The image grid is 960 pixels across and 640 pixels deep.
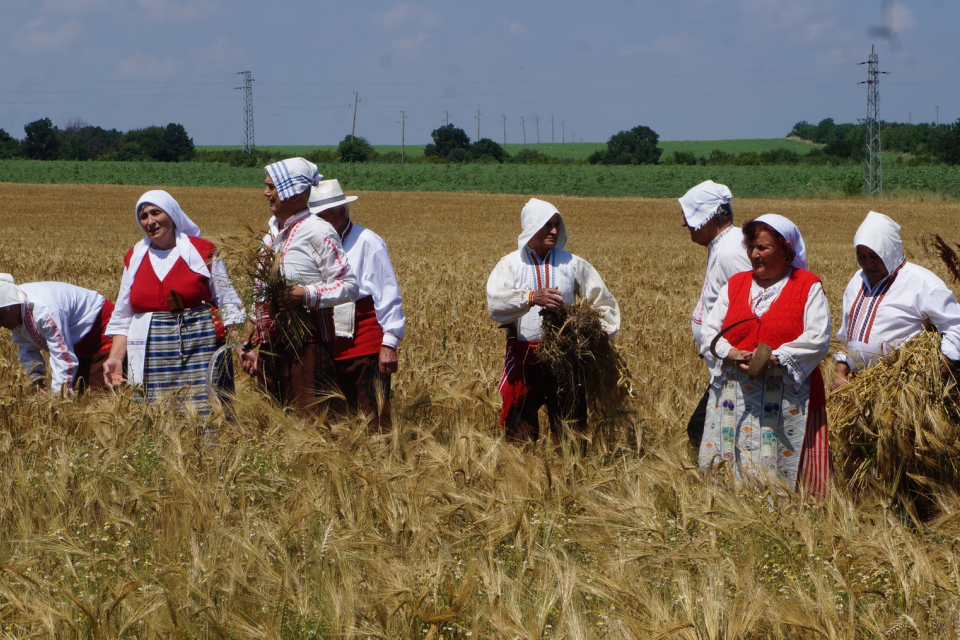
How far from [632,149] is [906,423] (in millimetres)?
91079

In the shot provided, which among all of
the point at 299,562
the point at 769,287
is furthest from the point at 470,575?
the point at 769,287

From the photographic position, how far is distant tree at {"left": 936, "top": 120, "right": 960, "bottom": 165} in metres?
68.8

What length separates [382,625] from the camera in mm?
2729

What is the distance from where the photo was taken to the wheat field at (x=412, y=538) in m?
2.73

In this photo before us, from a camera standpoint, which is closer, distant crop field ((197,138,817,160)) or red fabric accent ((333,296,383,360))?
red fabric accent ((333,296,383,360))

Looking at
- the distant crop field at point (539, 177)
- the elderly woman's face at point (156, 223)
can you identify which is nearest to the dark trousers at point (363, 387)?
the elderly woman's face at point (156, 223)

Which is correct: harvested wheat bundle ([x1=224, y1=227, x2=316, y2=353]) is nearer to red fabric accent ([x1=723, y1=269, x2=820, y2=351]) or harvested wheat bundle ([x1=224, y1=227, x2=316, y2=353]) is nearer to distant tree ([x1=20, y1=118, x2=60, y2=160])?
red fabric accent ([x1=723, y1=269, x2=820, y2=351])

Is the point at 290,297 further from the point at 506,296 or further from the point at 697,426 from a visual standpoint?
the point at 697,426

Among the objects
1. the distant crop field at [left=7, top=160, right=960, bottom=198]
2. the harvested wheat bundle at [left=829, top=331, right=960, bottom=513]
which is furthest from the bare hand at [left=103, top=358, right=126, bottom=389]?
the distant crop field at [left=7, top=160, right=960, bottom=198]

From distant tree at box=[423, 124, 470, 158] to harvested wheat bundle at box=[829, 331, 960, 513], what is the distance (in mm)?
96702

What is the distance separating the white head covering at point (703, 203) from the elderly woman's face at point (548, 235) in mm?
672

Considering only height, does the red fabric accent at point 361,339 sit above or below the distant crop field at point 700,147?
below

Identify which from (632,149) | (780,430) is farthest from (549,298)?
(632,149)

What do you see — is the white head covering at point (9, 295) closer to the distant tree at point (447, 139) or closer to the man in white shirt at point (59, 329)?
the man in white shirt at point (59, 329)
